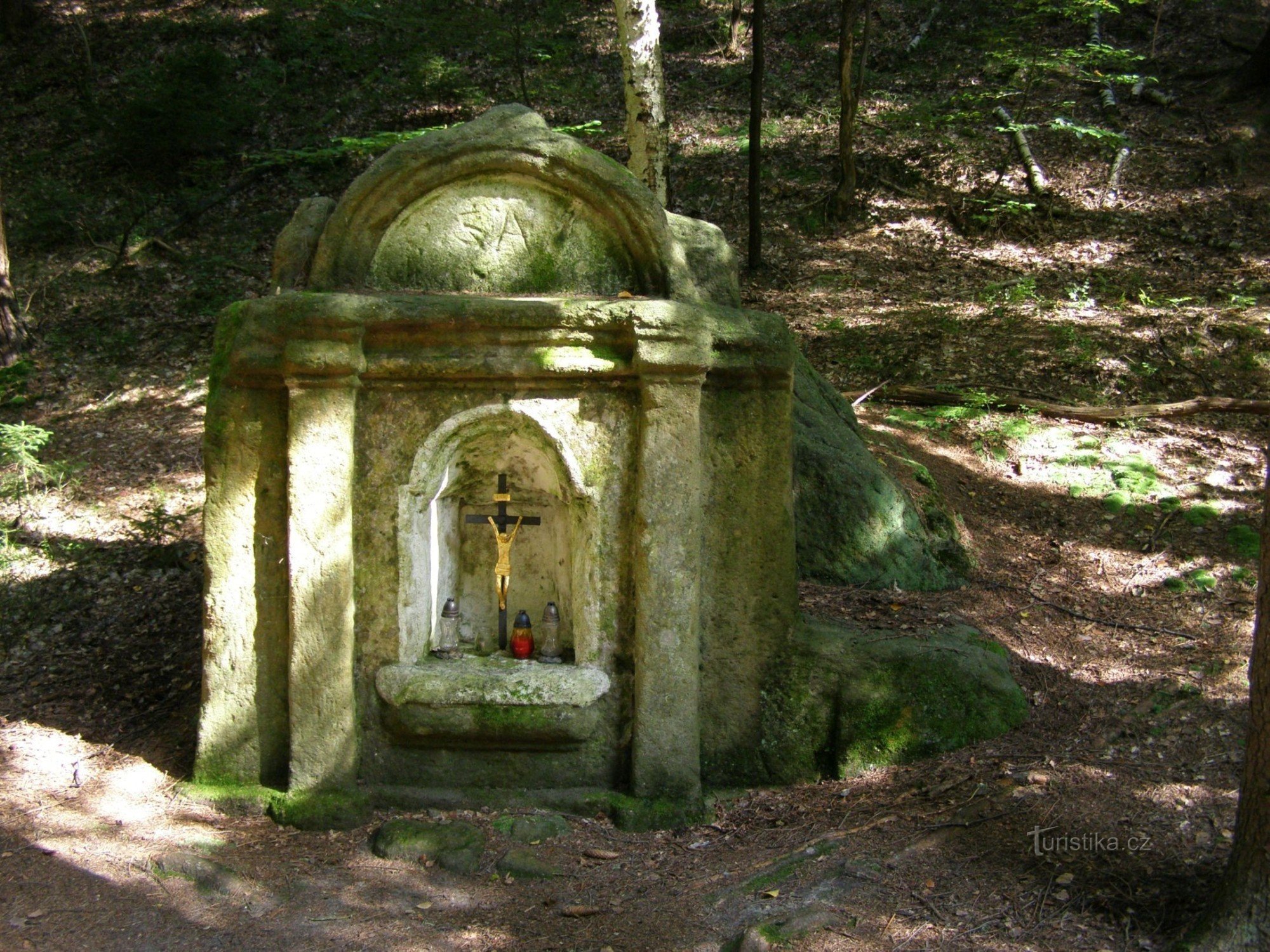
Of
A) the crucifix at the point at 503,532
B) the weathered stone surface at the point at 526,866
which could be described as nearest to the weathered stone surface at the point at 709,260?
the crucifix at the point at 503,532

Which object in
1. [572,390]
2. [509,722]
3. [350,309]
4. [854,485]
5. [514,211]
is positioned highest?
[514,211]

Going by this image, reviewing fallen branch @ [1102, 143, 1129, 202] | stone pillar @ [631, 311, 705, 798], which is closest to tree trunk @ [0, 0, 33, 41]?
fallen branch @ [1102, 143, 1129, 202]

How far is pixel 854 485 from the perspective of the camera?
7.07 m

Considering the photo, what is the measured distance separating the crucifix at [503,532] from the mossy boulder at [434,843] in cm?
115

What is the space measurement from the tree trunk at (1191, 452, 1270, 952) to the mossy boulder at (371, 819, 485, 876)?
284 centimetres

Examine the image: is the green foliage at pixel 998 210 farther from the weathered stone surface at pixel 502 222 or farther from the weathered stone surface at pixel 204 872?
the weathered stone surface at pixel 204 872

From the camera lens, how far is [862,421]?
9125 millimetres

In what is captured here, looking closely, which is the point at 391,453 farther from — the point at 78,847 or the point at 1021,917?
the point at 1021,917

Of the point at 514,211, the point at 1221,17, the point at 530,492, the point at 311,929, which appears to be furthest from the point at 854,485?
the point at 1221,17

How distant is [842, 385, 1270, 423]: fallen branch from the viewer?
8.60 metres

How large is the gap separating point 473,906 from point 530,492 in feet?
7.13

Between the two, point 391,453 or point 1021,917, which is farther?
point 391,453

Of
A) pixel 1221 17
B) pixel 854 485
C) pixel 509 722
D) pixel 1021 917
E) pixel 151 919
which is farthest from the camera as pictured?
pixel 1221 17

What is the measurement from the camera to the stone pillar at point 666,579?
4766 mm
